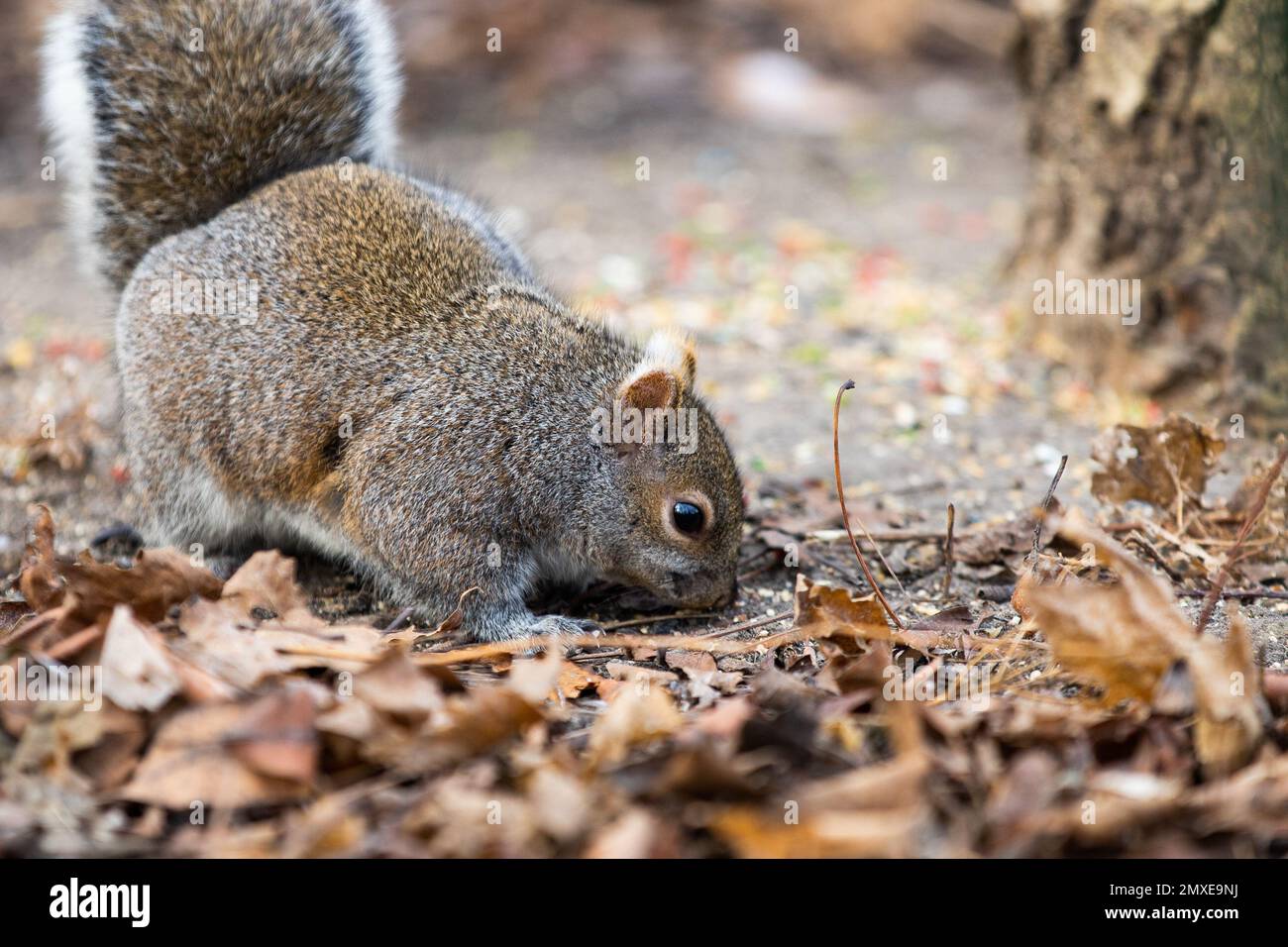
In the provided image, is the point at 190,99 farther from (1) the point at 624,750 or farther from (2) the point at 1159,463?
(2) the point at 1159,463

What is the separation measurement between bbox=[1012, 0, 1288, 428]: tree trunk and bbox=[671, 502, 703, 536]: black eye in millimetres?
2594

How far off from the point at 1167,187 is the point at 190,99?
4131mm

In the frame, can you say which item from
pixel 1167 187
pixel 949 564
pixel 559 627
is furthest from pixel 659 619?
pixel 1167 187

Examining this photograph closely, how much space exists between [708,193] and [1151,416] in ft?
13.3

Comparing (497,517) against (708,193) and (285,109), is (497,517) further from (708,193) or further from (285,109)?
(708,193)

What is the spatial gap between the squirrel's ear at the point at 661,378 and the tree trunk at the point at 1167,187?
2.45m

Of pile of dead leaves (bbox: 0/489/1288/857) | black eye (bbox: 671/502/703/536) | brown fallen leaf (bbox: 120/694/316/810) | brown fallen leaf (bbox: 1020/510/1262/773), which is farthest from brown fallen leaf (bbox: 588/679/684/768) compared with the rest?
black eye (bbox: 671/502/703/536)

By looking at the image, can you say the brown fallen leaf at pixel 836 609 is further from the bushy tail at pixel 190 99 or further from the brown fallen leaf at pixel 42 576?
the bushy tail at pixel 190 99

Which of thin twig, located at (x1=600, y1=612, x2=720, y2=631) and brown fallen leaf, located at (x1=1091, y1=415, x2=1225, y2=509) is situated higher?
brown fallen leaf, located at (x1=1091, y1=415, x2=1225, y2=509)

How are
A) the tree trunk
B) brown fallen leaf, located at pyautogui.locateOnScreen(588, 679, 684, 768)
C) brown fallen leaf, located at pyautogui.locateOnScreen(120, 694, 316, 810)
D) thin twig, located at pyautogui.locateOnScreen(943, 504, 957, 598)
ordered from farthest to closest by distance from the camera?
the tree trunk, thin twig, located at pyautogui.locateOnScreen(943, 504, 957, 598), brown fallen leaf, located at pyautogui.locateOnScreen(588, 679, 684, 768), brown fallen leaf, located at pyautogui.locateOnScreen(120, 694, 316, 810)

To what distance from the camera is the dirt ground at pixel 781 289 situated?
5.33 metres

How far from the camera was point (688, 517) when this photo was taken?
4168 mm

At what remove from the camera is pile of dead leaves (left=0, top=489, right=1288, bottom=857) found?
250 cm

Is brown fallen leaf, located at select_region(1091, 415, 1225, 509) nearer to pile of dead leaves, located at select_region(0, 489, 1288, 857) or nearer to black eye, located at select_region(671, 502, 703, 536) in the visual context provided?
pile of dead leaves, located at select_region(0, 489, 1288, 857)
